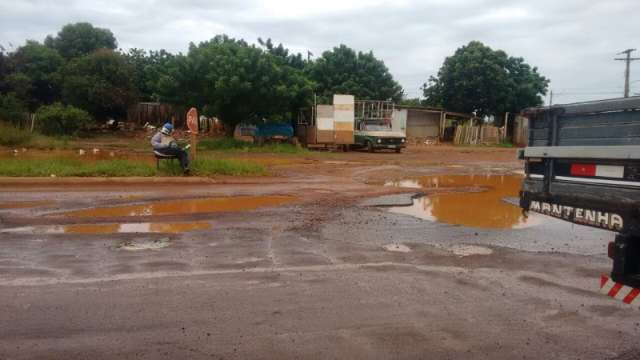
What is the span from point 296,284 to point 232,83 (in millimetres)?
22764

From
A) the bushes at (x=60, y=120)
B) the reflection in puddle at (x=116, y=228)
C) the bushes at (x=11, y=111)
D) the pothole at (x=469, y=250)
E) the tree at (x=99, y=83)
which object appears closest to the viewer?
the pothole at (x=469, y=250)

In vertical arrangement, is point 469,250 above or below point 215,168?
below

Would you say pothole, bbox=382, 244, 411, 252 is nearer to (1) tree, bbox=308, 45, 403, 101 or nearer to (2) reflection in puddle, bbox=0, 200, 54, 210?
(2) reflection in puddle, bbox=0, 200, 54, 210

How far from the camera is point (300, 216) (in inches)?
369

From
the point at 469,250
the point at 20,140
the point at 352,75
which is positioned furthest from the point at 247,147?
the point at 469,250

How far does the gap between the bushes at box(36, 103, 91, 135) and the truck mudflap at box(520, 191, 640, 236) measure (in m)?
29.8

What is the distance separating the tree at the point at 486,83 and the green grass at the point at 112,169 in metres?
32.1

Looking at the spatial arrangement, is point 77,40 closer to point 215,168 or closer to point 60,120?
point 60,120

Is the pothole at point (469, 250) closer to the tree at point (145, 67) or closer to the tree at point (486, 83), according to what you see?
the tree at point (145, 67)

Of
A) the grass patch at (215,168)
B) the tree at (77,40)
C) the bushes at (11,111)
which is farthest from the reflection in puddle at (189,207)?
the tree at (77,40)

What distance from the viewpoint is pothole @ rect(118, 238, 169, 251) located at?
681cm

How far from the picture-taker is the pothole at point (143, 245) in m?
6.81

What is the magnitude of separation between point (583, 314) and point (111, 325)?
3950mm

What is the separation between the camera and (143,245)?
698 centimetres
